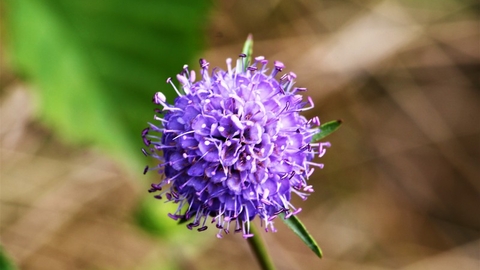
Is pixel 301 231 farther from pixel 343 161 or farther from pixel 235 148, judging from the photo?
pixel 343 161

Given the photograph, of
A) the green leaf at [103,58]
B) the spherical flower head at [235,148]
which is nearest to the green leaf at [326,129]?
the spherical flower head at [235,148]

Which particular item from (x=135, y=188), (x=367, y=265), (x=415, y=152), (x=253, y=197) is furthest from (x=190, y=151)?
(x=415, y=152)

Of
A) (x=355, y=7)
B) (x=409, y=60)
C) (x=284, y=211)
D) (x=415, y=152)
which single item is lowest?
(x=284, y=211)

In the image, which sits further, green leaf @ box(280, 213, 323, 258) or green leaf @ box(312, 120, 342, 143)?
green leaf @ box(312, 120, 342, 143)

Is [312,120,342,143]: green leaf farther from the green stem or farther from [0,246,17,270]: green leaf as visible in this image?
[0,246,17,270]: green leaf

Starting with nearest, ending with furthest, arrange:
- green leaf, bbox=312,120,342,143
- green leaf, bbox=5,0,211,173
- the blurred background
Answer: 1. green leaf, bbox=312,120,342,143
2. green leaf, bbox=5,0,211,173
3. the blurred background

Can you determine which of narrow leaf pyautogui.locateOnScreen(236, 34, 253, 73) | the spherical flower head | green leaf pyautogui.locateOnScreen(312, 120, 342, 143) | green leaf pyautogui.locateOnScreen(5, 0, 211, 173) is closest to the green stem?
the spherical flower head

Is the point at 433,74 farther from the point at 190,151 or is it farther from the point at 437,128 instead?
the point at 190,151
